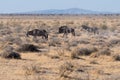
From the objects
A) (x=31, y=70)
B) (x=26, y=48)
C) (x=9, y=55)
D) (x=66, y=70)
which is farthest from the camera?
(x=26, y=48)

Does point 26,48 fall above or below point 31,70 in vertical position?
below

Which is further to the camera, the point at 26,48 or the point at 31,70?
the point at 26,48

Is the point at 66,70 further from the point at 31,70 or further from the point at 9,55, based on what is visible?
the point at 9,55

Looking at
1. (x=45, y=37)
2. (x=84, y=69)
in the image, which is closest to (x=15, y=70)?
(x=84, y=69)

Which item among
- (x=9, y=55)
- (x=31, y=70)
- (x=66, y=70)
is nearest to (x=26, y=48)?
(x=9, y=55)

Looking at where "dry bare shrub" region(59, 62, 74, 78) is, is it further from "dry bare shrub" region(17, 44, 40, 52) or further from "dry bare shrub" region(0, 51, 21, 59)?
"dry bare shrub" region(17, 44, 40, 52)

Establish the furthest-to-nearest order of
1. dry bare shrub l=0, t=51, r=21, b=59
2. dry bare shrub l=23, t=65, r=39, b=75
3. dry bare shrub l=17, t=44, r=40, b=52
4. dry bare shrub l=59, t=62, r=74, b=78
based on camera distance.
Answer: dry bare shrub l=17, t=44, r=40, b=52 → dry bare shrub l=0, t=51, r=21, b=59 → dry bare shrub l=23, t=65, r=39, b=75 → dry bare shrub l=59, t=62, r=74, b=78

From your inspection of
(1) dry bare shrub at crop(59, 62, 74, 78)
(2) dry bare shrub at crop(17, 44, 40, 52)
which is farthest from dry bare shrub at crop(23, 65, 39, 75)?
(2) dry bare shrub at crop(17, 44, 40, 52)

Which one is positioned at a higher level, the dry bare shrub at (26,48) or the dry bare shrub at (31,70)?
the dry bare shrub at (31,70)

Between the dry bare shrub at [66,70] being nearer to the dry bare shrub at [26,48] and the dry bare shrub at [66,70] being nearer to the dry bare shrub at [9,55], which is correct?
the dry bare shrub at [9,55]

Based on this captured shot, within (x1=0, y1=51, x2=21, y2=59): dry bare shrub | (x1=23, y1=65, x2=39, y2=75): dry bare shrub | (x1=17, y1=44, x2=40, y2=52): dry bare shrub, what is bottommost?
(x1=17, y1=44, x2=40, y2=52): dry bare shrub

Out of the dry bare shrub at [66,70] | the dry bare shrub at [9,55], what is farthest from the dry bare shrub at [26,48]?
the dry bare shrub at [66,70]

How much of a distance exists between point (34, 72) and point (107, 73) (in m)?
3.11

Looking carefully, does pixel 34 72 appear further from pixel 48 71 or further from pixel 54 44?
pixel 54 44
